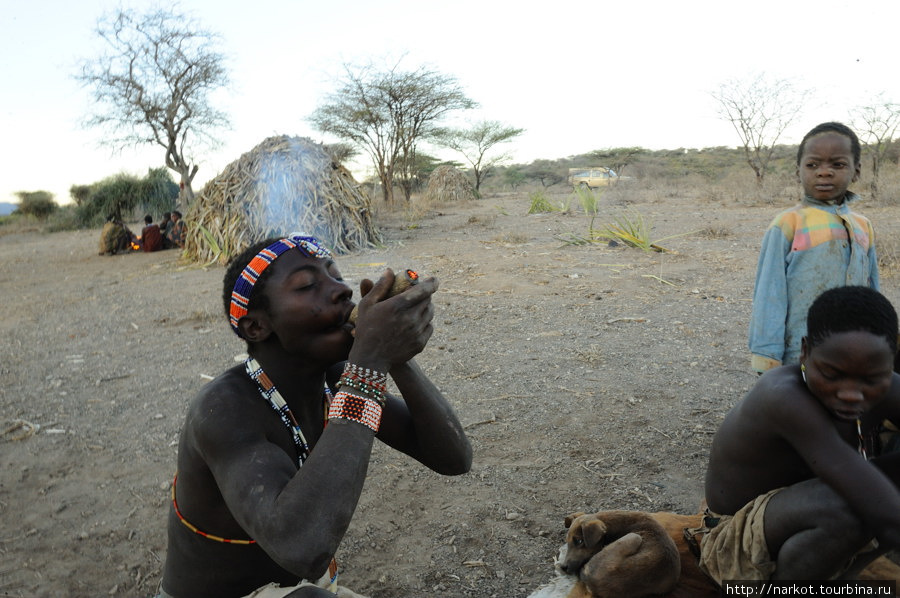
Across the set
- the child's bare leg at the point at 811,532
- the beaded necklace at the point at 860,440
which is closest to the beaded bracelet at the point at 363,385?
the child's bare leg at the point at 811,532

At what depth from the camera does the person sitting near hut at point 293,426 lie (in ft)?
4.19

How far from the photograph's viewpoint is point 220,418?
143 cm

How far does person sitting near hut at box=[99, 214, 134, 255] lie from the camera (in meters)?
13.6

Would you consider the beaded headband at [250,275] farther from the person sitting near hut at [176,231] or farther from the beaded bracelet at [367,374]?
the person sitting near hut at [176,231]

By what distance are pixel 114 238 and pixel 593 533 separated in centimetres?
1409

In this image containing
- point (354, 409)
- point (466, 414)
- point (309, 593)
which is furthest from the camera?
point (466, 414)


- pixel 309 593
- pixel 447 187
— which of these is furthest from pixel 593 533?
pixel 447 187

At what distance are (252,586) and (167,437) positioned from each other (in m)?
2.35

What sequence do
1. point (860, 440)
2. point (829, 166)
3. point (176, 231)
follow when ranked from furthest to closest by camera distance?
point (176, 231) < point (829, 166) < point (860, 440)

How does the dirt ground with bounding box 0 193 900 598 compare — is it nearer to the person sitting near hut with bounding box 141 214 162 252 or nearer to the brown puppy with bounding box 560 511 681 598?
the brown puppy with bounding box 560 511 681 598

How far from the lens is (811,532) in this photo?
170 cm

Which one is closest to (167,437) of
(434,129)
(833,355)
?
(833,355)

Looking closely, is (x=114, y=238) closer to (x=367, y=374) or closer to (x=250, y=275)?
(x=250, y=275)

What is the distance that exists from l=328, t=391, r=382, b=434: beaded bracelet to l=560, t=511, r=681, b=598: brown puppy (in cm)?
103
